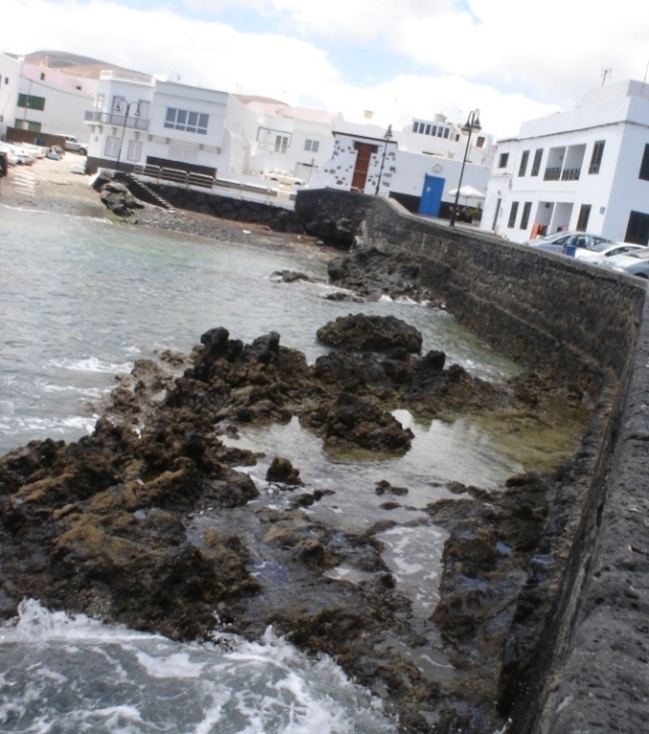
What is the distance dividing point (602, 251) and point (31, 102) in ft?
238

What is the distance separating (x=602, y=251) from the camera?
25.9 meters

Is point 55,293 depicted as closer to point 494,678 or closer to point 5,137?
point 494,678

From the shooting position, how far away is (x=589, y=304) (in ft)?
53.0

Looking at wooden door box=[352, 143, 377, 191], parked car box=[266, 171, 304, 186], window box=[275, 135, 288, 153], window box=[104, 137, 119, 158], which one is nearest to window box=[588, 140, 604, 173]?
wooden door box=[352, 143, 377, 191]

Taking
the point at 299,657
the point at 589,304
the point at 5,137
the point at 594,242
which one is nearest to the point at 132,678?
the point at 299,657

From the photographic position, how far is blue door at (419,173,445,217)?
5228 cm

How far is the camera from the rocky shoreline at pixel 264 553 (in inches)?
204

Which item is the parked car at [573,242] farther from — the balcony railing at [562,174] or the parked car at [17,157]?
the parked car at [17,157]

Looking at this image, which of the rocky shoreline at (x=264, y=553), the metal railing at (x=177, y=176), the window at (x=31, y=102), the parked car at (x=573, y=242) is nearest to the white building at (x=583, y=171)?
the parked car at (x=573, y=242)

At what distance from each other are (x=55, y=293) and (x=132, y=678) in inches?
549

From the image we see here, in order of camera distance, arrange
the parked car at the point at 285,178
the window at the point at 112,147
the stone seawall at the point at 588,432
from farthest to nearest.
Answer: the parked car at the point at 285,178, the window at the point at 112,147, the stone seawall at the point at 588,432

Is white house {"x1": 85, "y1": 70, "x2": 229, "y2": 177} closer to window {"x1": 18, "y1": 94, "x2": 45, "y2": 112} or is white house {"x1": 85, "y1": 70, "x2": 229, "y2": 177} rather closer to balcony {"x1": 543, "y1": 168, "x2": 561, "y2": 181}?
balcony {"x1": 543, "y1": 168, "x2": 561, "y2": 181}

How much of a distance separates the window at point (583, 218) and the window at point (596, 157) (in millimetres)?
1398

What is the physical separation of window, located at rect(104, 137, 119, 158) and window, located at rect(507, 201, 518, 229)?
26.6m
